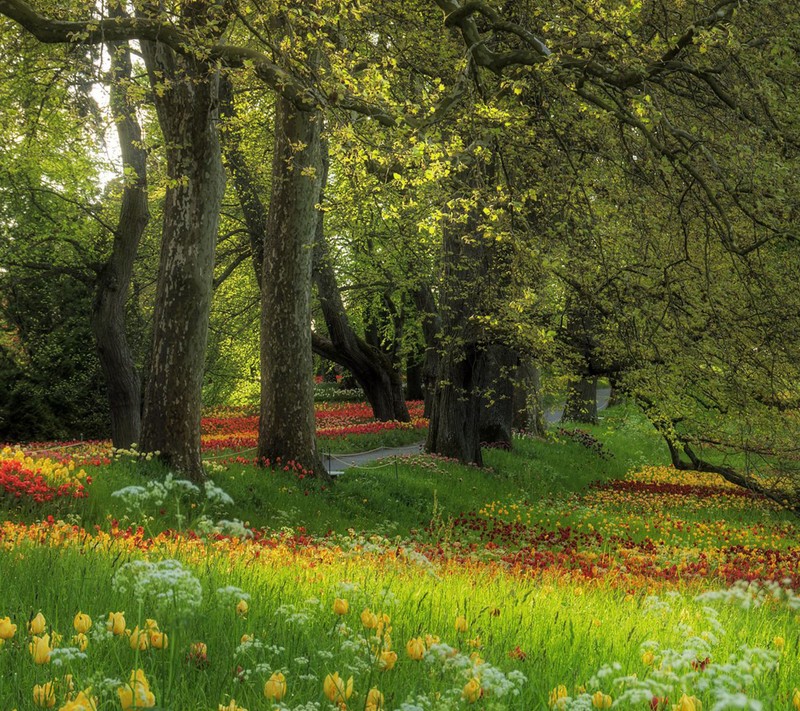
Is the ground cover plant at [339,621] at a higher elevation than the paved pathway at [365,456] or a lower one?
higher

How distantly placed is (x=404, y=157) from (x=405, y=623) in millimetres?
4528

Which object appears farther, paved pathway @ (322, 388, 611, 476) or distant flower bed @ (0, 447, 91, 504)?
paved pathway @ (322, 388, 611, 476)

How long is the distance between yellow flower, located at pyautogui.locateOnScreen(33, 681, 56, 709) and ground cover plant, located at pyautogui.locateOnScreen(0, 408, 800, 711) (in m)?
0.01

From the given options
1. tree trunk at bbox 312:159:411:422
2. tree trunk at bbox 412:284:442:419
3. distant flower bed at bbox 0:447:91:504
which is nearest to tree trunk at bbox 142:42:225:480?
distant flower bed at bbox 0:447:91:504

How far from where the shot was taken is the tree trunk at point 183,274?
10.3m

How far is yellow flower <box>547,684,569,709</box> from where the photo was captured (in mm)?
2214

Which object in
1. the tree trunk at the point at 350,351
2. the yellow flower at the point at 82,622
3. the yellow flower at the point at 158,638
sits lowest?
the yellow flower at the point at 158,638

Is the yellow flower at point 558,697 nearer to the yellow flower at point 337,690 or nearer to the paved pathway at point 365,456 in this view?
the yellow flower at point 337,690

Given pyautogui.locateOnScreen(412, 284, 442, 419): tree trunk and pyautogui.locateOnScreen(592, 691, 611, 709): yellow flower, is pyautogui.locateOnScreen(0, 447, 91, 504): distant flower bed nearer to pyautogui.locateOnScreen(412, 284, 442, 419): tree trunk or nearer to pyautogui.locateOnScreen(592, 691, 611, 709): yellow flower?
pyautogui.locateOnScreen(592, 691, 611, 709): yellow flower

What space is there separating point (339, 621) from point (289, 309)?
976 centimetres

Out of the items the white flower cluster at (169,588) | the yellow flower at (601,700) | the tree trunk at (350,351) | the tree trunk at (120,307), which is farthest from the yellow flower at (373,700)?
the tree trunk at (350,351)

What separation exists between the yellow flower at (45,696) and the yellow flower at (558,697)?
4.76ft

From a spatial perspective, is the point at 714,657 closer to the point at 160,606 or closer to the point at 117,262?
the point at 160,606

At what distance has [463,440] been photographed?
17562 millimetres
